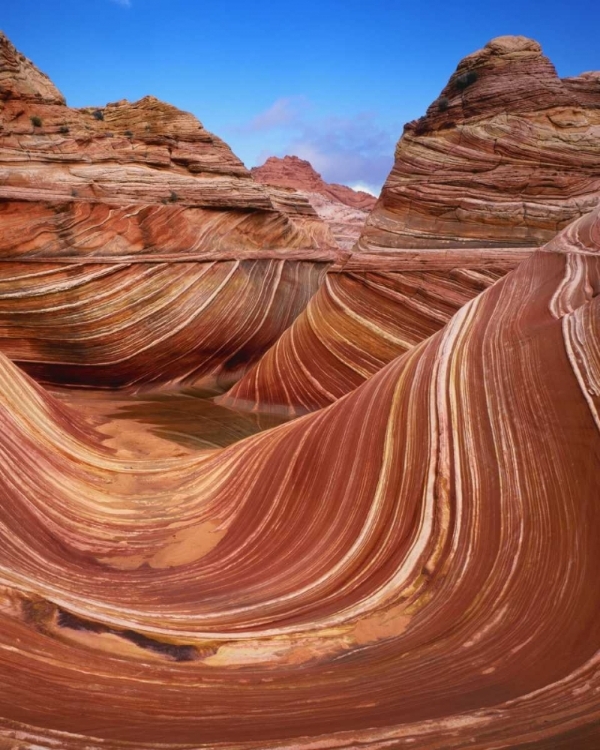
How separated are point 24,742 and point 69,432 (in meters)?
3.97

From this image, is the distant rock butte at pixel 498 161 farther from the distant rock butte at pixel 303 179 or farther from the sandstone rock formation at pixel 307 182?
the distant rock butte at pixel 303 179

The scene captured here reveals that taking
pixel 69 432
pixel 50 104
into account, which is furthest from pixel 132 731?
pixel 50 104

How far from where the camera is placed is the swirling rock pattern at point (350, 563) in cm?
173

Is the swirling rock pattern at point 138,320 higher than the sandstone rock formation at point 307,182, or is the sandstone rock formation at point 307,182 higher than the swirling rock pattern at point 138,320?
the sandstone rock formation at point 307,182


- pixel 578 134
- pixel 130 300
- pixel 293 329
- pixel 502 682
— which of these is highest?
pixel 578 134

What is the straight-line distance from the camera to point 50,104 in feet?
36.7

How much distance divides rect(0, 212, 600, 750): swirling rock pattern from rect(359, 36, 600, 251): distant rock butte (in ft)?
10.3

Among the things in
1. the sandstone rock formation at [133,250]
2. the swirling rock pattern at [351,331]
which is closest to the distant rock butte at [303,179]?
the sandstone rock formation at [133,250]

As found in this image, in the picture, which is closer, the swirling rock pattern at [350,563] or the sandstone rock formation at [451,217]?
A: the swirling rock pattern at [350,563]

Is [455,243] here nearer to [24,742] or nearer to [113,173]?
[113,173]

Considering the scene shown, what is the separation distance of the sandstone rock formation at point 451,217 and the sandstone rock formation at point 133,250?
154 centimetres

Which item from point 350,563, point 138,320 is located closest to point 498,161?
point 138,320

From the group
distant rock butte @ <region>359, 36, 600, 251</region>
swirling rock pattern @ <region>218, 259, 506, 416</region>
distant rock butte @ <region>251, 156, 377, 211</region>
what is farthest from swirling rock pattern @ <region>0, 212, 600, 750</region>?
distant rock butte @ <region>251, 156, 377, 211</region>

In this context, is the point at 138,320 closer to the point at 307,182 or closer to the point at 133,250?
the point at 133,250
